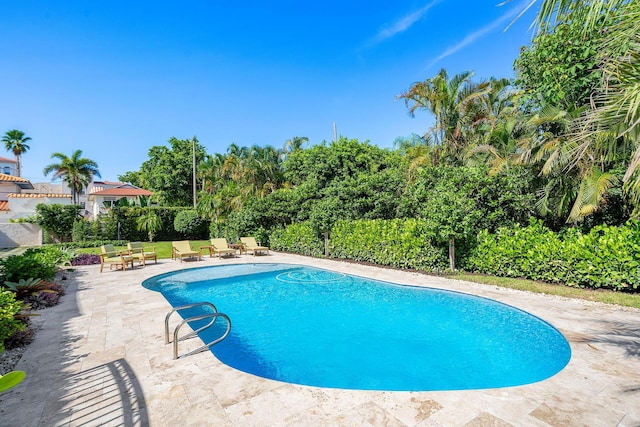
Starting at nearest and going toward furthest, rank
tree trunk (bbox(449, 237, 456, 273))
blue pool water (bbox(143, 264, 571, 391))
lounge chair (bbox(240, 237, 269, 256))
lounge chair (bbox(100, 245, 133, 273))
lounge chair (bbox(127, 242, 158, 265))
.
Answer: blue pool water (bbox(143, 264, 571, 391)) < tree trunk (bbox(449, 237, 456, 273)) < lounge chair (bbox(100, 245, 133, 273)) < lounge chair (bbox(127, 242, 158, 265)) < lounge chair (bbox(240, 237, 269, 256))

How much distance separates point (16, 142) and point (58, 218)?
33.2m

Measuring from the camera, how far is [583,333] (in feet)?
18.4

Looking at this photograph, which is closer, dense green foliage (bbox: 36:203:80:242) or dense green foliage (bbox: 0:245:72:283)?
dense green foliage (bbox: 0:245:72:283)

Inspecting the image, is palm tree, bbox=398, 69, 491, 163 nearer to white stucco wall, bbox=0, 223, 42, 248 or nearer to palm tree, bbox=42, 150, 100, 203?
white stucco wall, bbox=0, 223, 42, 248

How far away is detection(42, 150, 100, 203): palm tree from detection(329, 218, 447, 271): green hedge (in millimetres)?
32737

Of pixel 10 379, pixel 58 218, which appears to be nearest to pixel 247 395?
pixel 10 379

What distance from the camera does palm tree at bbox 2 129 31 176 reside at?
144 ft

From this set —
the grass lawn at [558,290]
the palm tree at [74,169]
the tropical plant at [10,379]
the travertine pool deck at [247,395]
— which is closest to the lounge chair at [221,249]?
the travertine pool deck at [247,395]

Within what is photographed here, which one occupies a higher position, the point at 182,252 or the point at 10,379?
the point at 10,379

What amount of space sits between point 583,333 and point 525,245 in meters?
4.77

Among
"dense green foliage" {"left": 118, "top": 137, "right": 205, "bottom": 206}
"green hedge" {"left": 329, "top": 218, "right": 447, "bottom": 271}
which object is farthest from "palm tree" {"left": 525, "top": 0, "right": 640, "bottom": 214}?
"dense green foliage" {"left": 118, "top": 137, "right": 205, "bottom": 206}

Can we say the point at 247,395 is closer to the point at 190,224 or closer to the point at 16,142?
the point at 190,224

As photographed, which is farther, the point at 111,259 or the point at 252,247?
the point at 252,247

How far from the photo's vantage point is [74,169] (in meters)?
34.3
